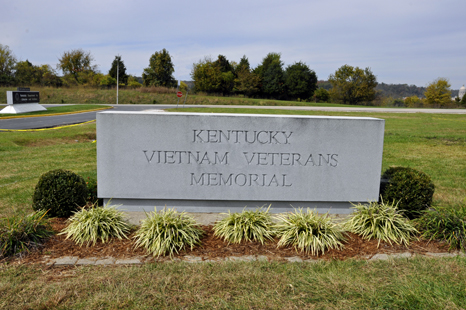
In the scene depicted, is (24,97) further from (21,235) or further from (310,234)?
(310,234)

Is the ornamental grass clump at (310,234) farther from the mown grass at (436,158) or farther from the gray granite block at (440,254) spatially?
the mown grass at (436,158)

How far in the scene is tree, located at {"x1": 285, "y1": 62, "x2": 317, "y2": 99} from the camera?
5412 centimetres

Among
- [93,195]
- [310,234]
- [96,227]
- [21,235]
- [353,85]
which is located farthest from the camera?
[353,85]

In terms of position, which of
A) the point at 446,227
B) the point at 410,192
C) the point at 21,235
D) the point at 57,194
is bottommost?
the point at 21,235

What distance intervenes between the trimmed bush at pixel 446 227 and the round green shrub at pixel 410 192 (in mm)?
463

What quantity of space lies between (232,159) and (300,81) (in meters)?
51.0

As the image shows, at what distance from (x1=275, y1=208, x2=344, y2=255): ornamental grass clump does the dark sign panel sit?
2617 centimetres

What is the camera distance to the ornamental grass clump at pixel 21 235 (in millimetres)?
3965

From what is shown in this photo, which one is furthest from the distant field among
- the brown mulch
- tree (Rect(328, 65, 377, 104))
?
tree (Rect(328, 65, 377, 104))

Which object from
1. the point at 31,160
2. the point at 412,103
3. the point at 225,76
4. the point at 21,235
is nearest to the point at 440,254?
the point at 21,235

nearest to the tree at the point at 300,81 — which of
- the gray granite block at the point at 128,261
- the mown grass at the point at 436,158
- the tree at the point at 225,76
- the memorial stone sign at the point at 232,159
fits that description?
the tree at the point at 225,76

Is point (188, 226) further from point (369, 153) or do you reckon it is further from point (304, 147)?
point (369, 153)

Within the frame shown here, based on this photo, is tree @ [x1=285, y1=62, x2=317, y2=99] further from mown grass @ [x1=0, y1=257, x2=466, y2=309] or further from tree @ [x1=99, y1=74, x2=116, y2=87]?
mown grass @ [x1=0, y1=257, x2=466, y2=309]

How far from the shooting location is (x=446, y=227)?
4570mm
